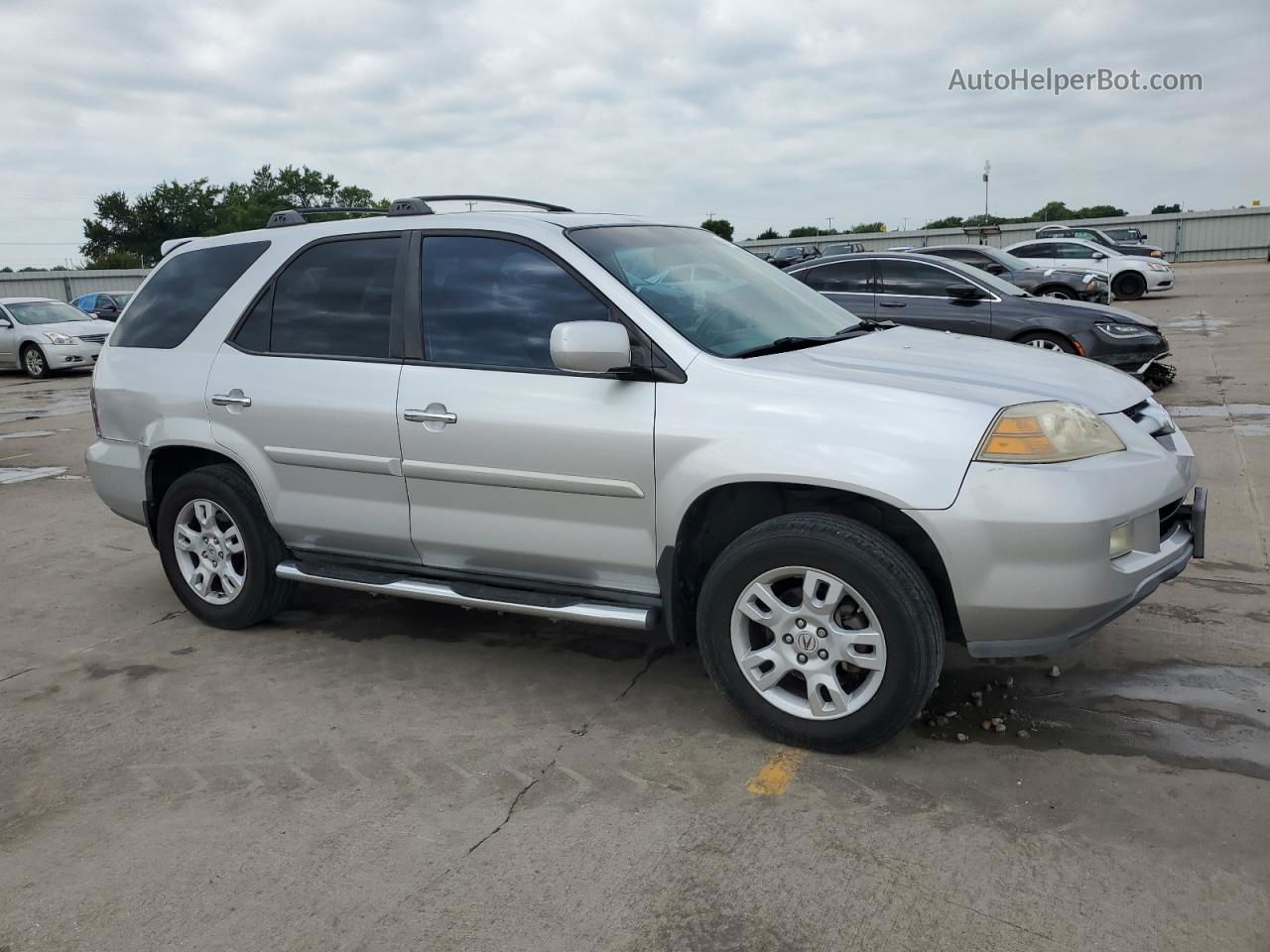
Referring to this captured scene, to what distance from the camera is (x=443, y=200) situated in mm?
4828

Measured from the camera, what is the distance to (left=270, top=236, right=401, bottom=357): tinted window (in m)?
4.50

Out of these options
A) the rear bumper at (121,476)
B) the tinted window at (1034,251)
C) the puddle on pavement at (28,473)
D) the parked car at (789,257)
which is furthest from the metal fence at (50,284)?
the rear bumper at (121,476)

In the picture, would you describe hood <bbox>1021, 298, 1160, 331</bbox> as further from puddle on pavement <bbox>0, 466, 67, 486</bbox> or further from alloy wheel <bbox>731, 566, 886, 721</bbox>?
puddle on pavement <bbox>0, 466, 67, 486</bbox>

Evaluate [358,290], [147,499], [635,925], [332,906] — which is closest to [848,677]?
[635,925]

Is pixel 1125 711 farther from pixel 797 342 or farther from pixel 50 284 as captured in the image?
pixel 50 284

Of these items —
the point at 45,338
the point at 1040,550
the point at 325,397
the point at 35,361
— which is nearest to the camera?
the point at 1040,550

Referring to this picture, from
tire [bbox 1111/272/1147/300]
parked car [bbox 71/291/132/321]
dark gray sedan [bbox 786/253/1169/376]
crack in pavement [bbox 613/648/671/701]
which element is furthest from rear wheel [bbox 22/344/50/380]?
tire [bbox 1111/272/1147/300]

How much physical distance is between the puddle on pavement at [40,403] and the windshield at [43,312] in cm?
242

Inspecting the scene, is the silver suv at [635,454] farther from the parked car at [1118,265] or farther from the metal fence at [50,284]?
the metal fence at [50,284]

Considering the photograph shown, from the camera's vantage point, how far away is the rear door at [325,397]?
4.40 meters

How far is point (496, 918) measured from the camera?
2.81 meters

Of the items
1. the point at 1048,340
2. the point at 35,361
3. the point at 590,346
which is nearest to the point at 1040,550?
the point at 590,346

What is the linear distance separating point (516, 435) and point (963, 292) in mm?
8100

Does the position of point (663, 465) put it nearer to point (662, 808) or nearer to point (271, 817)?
point (662, 808)
